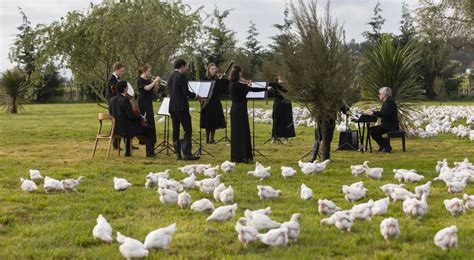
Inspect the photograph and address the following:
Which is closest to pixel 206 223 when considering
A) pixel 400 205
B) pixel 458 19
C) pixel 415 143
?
pixel 400 205

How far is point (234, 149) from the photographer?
475 inches

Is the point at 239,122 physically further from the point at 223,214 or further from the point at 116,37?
the point at 116,37

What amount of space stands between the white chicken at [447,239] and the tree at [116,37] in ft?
42.9

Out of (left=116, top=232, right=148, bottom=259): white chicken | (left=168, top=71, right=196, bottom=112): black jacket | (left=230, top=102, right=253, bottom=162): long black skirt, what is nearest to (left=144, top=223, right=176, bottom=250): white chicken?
(left=116, top=232, right=148, bottom=259): white chicken

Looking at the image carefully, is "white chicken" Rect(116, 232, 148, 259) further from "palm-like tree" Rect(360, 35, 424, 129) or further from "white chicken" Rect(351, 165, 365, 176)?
"palm-like tree" Rect(360, 35, 424, 129)

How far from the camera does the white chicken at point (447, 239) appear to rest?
17.4 feet

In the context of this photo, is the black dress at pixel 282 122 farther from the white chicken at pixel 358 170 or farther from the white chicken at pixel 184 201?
the white chicken at pixel 184 201

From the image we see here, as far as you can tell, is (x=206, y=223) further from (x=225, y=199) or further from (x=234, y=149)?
(x=234, y=149)

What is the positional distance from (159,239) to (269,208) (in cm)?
153

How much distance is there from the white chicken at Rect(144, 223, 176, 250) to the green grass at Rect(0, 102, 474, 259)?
0.07 meters

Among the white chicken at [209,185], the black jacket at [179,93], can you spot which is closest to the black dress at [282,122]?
the black jacket at [179,93]

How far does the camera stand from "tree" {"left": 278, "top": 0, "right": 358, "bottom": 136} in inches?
449

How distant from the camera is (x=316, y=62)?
11391mm

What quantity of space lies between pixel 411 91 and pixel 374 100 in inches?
45.5
